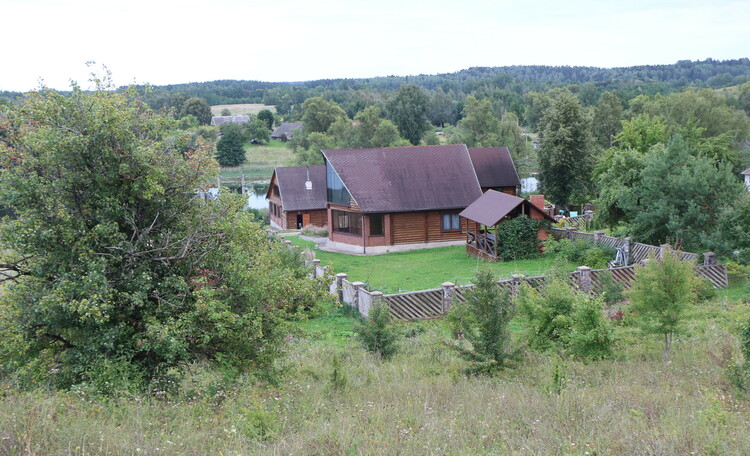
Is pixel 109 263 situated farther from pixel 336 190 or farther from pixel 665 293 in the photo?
pixel 336 190

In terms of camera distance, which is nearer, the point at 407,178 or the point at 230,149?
the point at 407,178

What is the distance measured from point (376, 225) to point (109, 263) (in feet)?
82.5

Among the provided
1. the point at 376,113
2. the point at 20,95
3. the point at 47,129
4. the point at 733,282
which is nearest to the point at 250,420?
the point at 47,129

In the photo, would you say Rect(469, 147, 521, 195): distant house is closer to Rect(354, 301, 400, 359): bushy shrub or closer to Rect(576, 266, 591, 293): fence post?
Rect(576, 266, 591, 293): fence post

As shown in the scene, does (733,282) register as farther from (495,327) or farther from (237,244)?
(237,244)

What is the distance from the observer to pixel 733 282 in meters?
21.4

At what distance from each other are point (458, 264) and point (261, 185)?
2371 inches

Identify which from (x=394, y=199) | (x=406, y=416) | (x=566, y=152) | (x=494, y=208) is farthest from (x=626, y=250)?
(x=406, y=416)

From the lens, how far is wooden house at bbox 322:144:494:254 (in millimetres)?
33938

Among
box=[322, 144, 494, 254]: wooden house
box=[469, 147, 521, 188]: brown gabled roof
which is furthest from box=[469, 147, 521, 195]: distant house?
box=[322, 144, 494, 254]: wooden house

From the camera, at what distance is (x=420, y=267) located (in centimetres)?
2834

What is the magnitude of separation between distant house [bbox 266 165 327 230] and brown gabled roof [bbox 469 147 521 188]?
43.1 feet

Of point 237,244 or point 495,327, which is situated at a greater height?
point 237,244

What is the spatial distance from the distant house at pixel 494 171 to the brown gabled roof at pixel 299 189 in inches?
514
